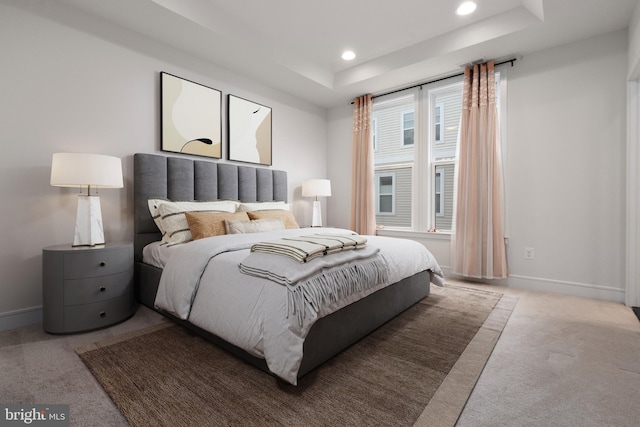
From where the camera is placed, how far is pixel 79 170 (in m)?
2.20

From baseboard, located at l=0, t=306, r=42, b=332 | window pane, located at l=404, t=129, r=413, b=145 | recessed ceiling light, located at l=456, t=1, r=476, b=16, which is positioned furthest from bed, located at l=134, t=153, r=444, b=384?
recessed ceiling light, located at l=456, t=1, r=476, b=16

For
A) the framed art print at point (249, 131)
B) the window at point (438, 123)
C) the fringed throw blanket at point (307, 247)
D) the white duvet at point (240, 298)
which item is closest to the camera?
the white duvet at point (240, 298)

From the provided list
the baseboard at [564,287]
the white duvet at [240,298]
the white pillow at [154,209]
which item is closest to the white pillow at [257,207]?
the white pillow at [154,209]

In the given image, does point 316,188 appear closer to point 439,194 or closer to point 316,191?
point 316,191

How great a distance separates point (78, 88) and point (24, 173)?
0.83m

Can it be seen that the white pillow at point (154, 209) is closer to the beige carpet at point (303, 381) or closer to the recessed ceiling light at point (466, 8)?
the beige carpet at point (303, 381)

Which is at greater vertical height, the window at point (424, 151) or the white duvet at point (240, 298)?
the window at point (424, 151)

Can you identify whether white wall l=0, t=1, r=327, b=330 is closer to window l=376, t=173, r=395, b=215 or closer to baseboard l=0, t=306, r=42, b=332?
baseboard l=0, t=306, r=42, b=332

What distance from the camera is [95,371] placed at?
5.39 ft

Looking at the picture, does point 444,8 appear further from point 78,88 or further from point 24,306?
point 24,306

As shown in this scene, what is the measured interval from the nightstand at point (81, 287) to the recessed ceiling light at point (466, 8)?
3710mm

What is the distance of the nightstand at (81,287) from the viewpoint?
2115mm

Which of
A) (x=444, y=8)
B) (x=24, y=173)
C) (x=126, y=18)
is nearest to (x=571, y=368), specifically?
(x=444, y=8)

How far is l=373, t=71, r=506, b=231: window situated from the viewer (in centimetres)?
402
